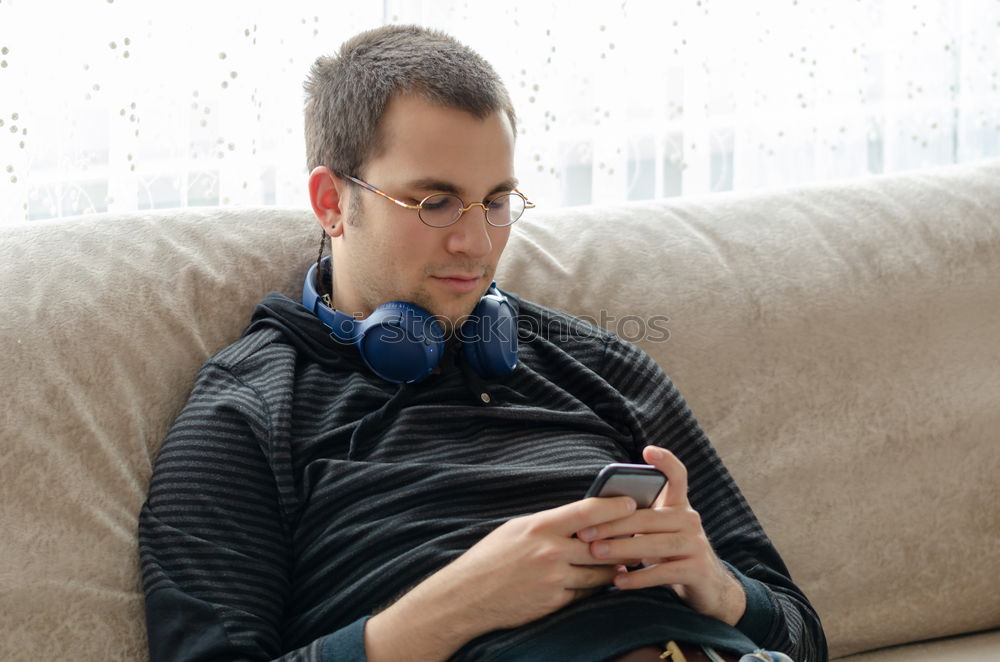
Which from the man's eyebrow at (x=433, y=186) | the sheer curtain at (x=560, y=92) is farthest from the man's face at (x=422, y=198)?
the sheer curtain at (x=560, y=92)

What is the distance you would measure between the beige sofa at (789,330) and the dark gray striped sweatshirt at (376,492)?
12 centimetres

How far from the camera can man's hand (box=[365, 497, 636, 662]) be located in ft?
3.68

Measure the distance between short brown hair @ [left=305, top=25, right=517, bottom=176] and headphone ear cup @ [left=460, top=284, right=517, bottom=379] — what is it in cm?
25

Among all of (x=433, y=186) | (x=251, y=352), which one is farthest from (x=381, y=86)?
(x=251, y=352)

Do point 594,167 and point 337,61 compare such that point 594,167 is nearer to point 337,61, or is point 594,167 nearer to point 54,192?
point 337,61

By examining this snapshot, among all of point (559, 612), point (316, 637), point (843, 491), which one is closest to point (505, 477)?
point (559, 612)

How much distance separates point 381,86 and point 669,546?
70cm

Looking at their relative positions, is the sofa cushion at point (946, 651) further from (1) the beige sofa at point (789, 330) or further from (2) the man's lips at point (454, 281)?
(2) the man's lips at point (454, 281)

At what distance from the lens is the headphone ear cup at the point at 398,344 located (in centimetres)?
132

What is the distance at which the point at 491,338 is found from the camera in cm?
137

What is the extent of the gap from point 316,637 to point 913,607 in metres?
0.96

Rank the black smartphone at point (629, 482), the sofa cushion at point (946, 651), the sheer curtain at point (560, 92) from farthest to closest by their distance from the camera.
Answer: the sheer curtain at point (560, 92) → the sofa cushion at point (946, 651) → the black smartphone at point (629, 482)

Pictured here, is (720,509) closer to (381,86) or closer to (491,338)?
(491,338)

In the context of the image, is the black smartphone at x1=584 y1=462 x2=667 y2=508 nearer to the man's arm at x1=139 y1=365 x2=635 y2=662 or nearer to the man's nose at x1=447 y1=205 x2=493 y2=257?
the man's arm at x1=139 y1=365 x2=635 y2=662
